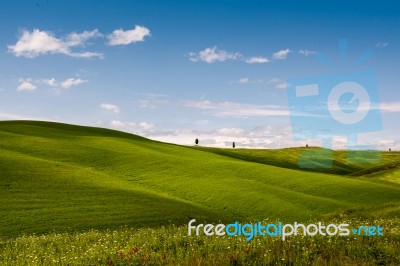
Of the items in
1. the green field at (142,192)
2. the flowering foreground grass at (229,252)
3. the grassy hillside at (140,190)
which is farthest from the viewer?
the grassy hillside at (140,190)

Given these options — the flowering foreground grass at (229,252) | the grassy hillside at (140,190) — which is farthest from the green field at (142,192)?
the flowering foreground grass at (229,252)

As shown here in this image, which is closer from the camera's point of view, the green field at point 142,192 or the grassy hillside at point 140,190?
the green field at point 142,192

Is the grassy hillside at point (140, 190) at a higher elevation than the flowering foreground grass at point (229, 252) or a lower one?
lower

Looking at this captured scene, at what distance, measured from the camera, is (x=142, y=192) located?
4306 centimetres

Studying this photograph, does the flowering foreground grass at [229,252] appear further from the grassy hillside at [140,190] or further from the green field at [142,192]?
the grassy hillside at [140,190]

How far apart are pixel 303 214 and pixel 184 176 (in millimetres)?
16243

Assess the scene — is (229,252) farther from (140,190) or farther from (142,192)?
(140,190)

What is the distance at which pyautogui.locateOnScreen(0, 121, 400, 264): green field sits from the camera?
110 feet

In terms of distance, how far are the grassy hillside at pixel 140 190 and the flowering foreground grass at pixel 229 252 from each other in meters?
12.9

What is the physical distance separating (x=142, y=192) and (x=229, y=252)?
29284 mm

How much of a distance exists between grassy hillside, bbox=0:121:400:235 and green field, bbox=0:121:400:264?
70mm

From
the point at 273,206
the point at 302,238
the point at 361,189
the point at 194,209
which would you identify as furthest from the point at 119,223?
the point at 361,189

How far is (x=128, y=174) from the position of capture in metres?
53.0

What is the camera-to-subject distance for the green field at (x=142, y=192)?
3341 cm
